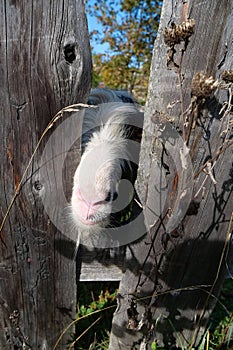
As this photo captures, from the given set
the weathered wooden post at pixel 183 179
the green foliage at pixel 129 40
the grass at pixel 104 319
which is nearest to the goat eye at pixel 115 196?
the weathered wooden post at pixel 183 179

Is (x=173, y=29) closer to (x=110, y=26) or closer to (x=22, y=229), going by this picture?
(x=22, y=229)

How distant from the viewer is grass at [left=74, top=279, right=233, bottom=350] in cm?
225

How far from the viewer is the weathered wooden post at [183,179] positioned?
1273 millimetres

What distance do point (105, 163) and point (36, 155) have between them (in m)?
0.34

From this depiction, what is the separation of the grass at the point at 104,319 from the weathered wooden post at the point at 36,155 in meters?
0.25

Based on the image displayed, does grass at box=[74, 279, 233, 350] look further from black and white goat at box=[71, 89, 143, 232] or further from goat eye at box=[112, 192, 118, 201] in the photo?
goat eye at box=[112, 192, 118, 201]

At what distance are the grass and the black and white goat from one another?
0.78m

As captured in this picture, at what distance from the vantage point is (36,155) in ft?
5.08

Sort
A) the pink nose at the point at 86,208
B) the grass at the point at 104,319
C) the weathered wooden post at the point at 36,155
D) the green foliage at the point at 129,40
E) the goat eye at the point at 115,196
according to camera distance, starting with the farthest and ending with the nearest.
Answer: the green foliage at the point at 129,40, the grass at the point at 104,319, the goat eye at the point at 115,196, the pink nose at the point at 86,208, the weathered wooden post at the point at 36,155

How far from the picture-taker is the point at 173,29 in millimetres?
1169

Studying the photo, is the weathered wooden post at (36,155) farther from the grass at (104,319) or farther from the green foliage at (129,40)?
the green foliage at (129,40)

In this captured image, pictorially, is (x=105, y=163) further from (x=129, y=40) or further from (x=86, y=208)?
(x=129, y=40)

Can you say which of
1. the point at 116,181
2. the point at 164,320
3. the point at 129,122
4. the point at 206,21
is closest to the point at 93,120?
the point at 129,122

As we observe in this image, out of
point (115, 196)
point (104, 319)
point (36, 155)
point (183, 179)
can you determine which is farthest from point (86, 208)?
point (104, 319)
